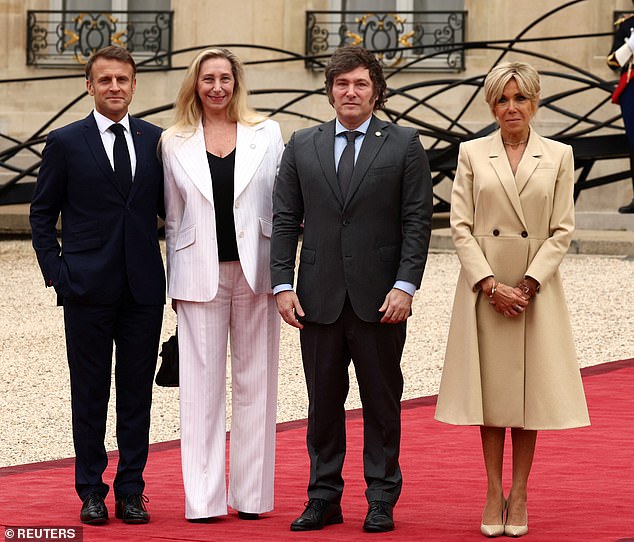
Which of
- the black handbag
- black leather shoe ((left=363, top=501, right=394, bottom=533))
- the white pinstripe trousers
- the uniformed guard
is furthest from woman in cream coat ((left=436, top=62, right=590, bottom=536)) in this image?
the uniformed guard

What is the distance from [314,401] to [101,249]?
3.04ft

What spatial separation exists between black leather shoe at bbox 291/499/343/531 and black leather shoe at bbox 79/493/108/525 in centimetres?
67

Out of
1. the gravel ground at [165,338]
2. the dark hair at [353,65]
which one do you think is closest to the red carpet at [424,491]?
the gravel ground at [165,338]

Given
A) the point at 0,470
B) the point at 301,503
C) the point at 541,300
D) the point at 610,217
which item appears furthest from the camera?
the point at 610,217

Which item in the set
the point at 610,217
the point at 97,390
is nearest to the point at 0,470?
the point at 97,390

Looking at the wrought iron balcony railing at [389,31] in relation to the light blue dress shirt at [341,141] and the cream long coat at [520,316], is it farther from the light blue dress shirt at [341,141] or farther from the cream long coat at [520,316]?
the cream long coat at [520,316]

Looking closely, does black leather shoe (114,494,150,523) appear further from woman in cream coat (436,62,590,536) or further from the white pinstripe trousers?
woman in cream coat (436,62,590,536)

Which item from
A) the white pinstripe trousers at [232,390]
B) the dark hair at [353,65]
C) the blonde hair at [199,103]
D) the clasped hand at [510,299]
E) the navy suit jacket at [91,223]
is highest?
the dark hair at [353,65]

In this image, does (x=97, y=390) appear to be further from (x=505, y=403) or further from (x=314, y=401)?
(x=505, y=403)

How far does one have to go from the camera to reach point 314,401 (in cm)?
551

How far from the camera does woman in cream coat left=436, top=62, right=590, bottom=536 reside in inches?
208

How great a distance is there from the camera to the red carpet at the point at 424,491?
530cm

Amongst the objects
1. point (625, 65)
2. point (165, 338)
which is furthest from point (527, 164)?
point (625, 65)

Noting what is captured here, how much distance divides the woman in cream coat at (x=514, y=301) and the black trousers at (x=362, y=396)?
0.70 feet
